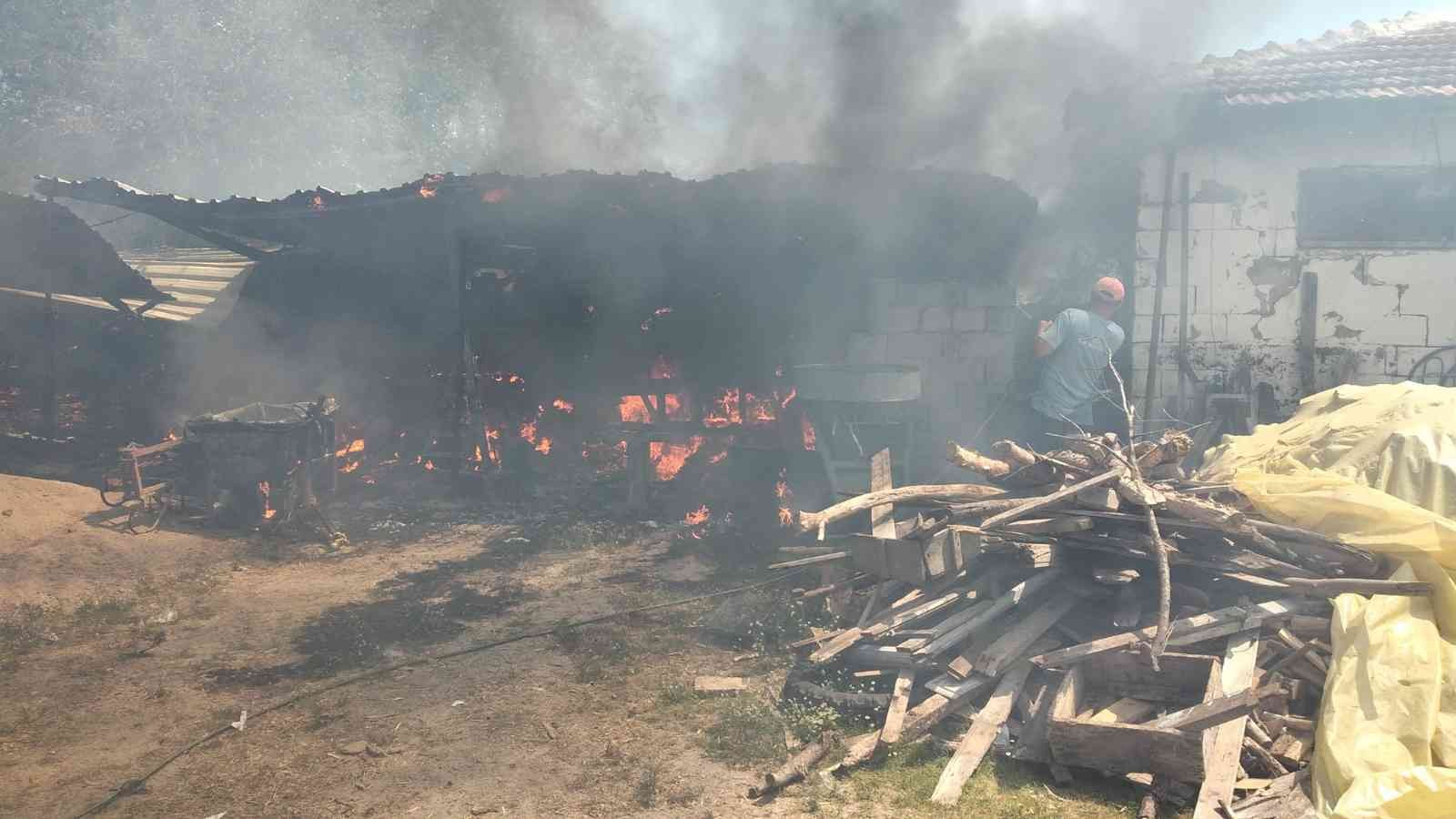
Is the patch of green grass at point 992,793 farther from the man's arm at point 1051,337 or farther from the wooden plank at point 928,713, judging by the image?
the man's arm at point 1051,337

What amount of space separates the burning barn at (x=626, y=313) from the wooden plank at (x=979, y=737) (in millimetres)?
3918

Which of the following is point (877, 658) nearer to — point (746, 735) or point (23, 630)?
point (746, 735)

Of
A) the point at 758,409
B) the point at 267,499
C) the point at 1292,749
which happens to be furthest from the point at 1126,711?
the point at 267,499

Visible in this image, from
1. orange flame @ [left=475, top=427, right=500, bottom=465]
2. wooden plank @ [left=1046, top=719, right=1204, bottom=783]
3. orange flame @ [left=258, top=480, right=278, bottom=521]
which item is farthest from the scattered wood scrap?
orange flame @ [left=258, top=480, right=278, bottom=521]

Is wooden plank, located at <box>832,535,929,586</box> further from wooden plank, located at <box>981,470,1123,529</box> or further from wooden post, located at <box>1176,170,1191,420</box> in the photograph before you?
wooden post, located at <box>1176,170,1191,420</box>

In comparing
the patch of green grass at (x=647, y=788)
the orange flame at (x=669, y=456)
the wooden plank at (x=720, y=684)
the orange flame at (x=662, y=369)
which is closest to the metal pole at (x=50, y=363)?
the orange flame at (x=662, y=369)

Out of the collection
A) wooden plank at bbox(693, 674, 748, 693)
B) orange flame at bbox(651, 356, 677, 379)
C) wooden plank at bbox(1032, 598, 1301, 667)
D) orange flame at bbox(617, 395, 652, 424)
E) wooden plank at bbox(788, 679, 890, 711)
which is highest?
orange flame at bbox(651, 356, 677, 379)

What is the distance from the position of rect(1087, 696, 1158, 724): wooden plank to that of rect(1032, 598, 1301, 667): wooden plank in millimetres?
268

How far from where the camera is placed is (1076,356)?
765cm

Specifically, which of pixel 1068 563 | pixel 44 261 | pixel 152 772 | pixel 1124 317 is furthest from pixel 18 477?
pixel 1124 317

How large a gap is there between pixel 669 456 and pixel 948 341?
365 centimetres

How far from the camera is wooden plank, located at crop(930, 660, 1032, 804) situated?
4105 millimetres

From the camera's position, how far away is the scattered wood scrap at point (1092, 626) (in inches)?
162

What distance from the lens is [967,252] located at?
10180 mm
